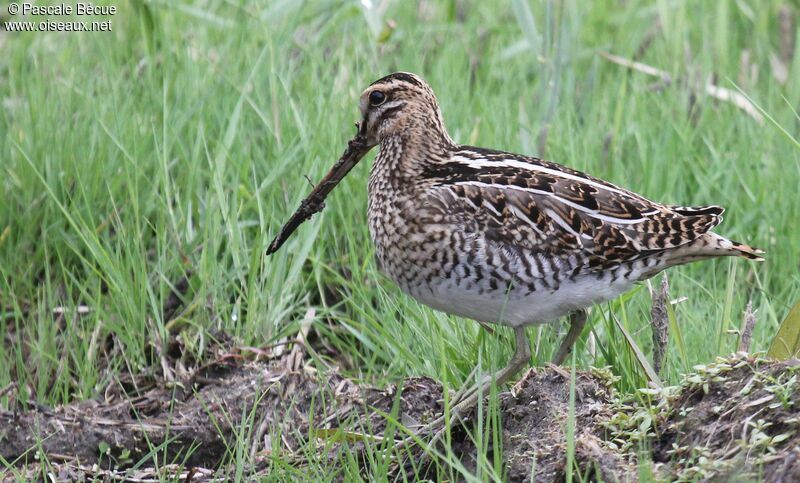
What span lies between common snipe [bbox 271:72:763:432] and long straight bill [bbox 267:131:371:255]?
11.1 inches

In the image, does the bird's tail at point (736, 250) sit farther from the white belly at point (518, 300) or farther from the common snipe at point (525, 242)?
the white belly at point (518, 300)

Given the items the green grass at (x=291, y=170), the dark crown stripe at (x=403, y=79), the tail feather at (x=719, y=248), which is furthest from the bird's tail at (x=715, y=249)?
the dark crown stripe at (x=403, y=79)

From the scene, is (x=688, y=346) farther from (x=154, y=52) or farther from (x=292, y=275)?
(x=154, y=52)

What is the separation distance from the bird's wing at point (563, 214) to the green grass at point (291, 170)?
259mm

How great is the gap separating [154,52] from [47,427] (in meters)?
2.33

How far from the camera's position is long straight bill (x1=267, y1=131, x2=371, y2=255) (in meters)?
4.28

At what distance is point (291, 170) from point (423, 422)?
1.56 metres

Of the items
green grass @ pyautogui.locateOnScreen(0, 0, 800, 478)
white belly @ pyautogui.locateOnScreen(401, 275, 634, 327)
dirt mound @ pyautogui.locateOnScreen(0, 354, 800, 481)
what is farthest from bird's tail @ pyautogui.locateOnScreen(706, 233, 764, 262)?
dirt mound @ pyautogui.locateOnScreen(0, 354, 800, 481)

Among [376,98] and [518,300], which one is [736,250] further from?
[376,98]

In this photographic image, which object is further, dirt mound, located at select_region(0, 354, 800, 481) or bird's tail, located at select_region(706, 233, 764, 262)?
bird's tail, located at select_region(706, 233, 764, 262)

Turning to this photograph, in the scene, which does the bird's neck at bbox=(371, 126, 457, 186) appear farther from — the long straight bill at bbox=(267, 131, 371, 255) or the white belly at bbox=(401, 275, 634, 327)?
the white belly at bbox=(401, 275, 634, 327)

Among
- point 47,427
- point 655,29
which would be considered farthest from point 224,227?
point 655,29

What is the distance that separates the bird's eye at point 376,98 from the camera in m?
4.29

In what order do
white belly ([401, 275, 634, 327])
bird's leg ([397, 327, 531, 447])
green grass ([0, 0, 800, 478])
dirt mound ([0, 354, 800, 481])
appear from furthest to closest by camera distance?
1. green grass ([0, 0, 800, 478])
2. white belly ([401, 275, 634, 327])
3. bird's leg ([397, 327, 531, 447])
4. dirt mound ([0, 354, 800, 481])
